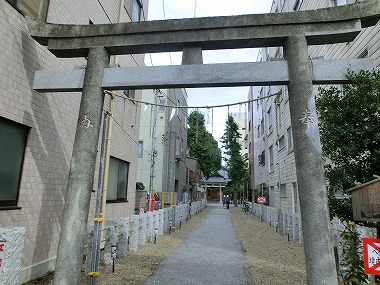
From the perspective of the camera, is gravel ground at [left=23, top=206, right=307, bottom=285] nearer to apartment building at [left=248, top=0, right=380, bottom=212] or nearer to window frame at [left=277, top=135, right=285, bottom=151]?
apartment building at [left=248, top=0, right=380, bottom=212]

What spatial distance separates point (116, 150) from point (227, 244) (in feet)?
18.1

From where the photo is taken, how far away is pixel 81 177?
15.6 ft

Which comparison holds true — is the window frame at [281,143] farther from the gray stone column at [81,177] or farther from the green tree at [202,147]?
the green tree at [202,147]

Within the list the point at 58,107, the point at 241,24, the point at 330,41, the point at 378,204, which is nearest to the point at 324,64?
the point at 330,41

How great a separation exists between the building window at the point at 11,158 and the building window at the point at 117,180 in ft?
13.9

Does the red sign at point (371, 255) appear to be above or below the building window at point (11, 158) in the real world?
below

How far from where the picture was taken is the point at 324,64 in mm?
4781

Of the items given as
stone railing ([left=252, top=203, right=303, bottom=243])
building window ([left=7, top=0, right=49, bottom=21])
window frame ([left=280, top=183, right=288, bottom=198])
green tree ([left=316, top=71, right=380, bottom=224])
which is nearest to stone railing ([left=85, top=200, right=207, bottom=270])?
building window ([left=7, top=0, right=49, bottom=21])

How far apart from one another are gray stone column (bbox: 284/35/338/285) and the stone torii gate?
1 cm

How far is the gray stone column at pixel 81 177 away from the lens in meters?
4.47

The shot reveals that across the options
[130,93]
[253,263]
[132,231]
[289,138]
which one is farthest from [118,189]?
[289,138]

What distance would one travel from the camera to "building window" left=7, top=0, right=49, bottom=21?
222 inches

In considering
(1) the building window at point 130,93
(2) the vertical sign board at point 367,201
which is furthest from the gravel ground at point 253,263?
(1) the building window at point 130,93

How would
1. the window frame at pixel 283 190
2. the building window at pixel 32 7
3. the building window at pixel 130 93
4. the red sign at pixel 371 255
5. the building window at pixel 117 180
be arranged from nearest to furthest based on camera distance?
the red sign at pixel 371 255 < the building window at pixel 32 7 < the building window at pixel 117 180 < the building window at pixel 130 93 < the window frame at pixel 283 190
